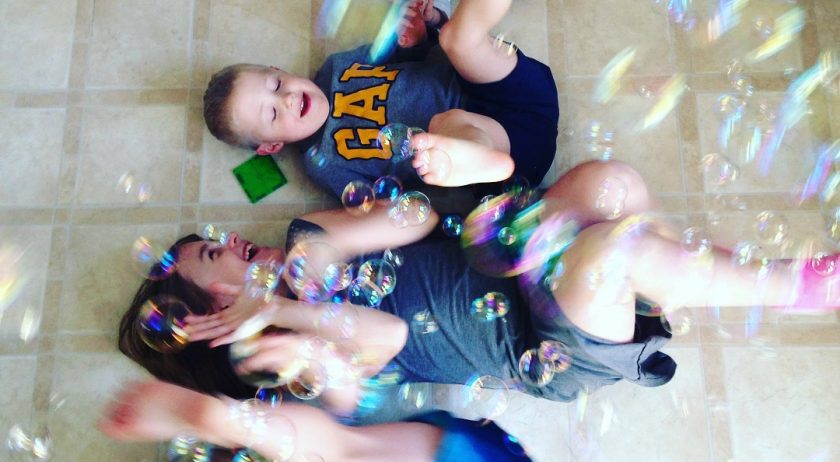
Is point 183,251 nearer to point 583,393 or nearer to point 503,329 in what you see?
point 503,329

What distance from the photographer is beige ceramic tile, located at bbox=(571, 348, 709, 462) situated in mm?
1280

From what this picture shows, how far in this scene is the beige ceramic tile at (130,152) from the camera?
4.66 ft

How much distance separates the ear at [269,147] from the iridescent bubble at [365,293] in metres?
0.34

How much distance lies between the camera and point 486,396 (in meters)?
1.31

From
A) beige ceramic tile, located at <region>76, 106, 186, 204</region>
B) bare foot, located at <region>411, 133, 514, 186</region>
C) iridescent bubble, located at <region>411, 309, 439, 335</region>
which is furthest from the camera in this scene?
beige ceramic tile, located at <region>76, 106, 186, 204</region>

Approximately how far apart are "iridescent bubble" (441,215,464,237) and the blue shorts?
153 mm

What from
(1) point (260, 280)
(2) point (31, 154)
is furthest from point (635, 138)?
(2) point (31, 154)

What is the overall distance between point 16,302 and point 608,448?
4.31ft

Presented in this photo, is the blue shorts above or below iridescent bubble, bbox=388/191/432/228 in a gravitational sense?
above

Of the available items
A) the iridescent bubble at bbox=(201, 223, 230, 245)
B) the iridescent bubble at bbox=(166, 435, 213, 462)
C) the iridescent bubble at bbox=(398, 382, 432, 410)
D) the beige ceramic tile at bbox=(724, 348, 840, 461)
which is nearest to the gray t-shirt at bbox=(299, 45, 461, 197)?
the iridescent bubble at bbox=(201, 223, 230, 245)

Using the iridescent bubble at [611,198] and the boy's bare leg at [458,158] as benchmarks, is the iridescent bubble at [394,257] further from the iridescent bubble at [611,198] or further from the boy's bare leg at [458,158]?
the iridescent bubble at [611,198]

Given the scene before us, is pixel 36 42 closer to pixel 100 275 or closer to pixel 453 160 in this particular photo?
pixel 100 275

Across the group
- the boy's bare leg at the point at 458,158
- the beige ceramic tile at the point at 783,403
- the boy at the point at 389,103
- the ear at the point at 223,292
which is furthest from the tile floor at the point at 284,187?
the boy's bare leg at the point at 458,158

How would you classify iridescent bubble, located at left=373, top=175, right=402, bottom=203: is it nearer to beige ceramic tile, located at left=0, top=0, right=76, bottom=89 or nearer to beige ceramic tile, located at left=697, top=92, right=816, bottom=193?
beige ceramic tile, located at left=697, top=92, right=816, bottom=193
